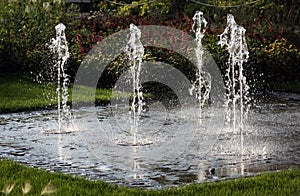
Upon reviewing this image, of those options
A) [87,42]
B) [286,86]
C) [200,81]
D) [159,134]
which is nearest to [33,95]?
[87,42]

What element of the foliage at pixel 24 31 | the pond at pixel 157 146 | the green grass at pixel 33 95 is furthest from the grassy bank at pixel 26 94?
the pond at pixel 157 146

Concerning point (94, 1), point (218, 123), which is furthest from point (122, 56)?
point (94, 1)

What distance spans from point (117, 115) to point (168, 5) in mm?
12519

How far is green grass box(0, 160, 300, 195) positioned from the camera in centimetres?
466

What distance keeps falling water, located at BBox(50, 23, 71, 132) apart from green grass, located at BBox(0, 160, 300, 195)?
3.58 m

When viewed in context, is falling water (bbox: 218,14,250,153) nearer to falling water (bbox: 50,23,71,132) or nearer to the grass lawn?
falling water (bbox: 50,23,71,132)

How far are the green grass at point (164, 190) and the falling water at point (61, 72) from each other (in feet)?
11.7

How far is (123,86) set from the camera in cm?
1162

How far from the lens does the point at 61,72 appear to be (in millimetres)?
12672

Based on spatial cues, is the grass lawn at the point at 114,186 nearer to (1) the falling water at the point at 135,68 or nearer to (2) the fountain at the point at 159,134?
(2) the fountain at the point at 159,134

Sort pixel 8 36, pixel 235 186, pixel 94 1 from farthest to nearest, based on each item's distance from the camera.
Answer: pixel 94 1 < pixel 8 36 < pixel 235 186

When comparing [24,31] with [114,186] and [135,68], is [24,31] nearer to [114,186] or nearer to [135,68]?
[135,68]

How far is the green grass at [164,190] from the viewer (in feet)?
15.3

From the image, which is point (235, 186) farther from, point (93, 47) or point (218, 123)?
point (93, 47)
